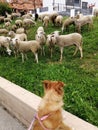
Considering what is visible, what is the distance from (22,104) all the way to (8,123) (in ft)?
2.00

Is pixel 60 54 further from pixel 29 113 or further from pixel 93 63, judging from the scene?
pixel 29 113

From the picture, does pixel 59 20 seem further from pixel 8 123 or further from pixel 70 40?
pixel 8 123

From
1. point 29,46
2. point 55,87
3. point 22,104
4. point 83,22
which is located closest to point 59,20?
point 83,22

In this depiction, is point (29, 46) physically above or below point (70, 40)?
below

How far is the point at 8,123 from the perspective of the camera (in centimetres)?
640

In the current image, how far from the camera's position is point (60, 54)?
33.7ft

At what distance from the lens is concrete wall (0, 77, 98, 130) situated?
17.2ft

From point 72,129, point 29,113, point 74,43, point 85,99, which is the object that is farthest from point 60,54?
point 72,129

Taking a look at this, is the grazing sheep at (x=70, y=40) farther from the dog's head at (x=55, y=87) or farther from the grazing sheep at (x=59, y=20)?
the dog's head at (x=55, y=87)

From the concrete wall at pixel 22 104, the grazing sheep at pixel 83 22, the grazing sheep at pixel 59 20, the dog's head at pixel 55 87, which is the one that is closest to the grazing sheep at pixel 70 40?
the grazing sheep at pixel 83 22

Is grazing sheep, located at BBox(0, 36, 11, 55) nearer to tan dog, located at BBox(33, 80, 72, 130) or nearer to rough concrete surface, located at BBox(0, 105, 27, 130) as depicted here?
rough concrete surface, located at BBox(0, 105, 27, 130)

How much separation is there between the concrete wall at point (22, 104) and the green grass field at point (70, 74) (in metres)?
0.63

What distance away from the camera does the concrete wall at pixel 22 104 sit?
5.23 meters

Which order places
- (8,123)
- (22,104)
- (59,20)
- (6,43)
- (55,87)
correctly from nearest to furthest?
(55,87), (22,104), (8,123), (6,43), (59,20)
